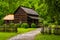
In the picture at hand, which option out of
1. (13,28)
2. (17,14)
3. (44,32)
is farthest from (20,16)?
(44,32)

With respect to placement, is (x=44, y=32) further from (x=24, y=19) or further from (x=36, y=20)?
(x=36, y=20)

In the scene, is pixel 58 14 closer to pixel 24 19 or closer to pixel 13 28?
pixel 13 28

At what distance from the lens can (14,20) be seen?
74812 mm

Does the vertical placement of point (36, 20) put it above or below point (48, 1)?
below

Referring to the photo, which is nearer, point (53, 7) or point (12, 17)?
point (53, 7)

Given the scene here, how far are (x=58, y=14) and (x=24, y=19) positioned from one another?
46.6m

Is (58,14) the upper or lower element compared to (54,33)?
upper

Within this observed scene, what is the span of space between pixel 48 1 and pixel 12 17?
56.8 metres

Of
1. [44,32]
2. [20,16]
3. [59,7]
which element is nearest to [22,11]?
[20,16]

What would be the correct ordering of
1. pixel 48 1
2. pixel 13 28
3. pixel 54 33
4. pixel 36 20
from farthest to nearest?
1. pixel 36 20
2. pixel 13 28
3. pixel 54 33
4. pixel 48 1

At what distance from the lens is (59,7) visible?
25734 millimetres

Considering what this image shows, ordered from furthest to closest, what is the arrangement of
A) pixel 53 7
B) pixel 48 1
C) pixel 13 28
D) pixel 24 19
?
pixel 24 19
pixel 13 28
pixel 53 7
pixel 48 1

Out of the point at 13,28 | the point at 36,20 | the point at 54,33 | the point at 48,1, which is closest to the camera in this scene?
the point at 48,1

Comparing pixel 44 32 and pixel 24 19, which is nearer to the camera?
pixel 44 32
